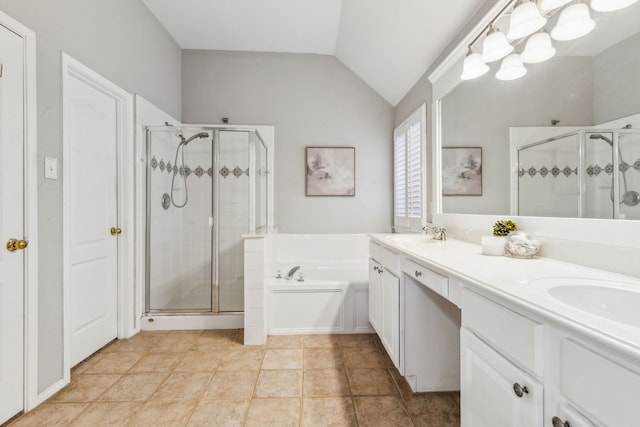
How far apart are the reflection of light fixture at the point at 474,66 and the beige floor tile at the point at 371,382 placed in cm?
188

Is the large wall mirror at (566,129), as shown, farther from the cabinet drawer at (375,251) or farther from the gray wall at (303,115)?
the gray wall at (303,115)

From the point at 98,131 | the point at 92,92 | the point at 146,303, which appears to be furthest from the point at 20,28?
the point at 146,303

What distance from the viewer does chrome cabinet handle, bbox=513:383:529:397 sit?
0.72 metres

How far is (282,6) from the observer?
263 cm

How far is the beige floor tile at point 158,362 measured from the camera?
1888 millimetres

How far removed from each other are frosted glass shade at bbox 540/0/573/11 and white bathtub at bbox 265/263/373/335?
1.95 m

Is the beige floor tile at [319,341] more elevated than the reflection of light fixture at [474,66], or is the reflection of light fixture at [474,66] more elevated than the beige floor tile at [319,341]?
the reflection of light fixture at [474,66]

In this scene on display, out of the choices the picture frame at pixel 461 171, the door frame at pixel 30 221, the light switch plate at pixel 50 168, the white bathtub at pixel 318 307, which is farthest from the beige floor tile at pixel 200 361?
the picture frame at pixel 461 171

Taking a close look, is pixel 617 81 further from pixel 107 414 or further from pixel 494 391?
pixel 107 414

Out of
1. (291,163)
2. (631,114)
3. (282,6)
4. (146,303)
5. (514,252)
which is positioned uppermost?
(282,6)

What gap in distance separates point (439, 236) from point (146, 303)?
250 cm

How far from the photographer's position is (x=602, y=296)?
0.84 metres

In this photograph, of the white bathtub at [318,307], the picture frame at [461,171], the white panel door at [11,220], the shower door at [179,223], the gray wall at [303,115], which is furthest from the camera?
the gray wall at [303,115]

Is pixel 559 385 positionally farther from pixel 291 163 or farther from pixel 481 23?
pixel 291 163
